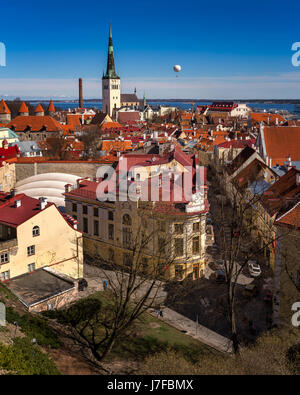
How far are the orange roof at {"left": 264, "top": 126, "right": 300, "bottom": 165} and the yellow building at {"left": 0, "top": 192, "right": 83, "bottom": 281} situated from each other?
83.0 feet

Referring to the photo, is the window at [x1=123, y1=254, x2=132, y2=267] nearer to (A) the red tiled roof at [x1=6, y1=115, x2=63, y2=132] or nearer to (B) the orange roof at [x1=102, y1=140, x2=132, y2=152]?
(B) the orange roof at [x1=102, y1=140, x2=132, y2=152]

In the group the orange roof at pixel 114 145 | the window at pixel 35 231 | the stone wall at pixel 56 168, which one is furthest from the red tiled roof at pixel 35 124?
the window at pixel 35 231

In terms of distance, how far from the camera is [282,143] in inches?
1747

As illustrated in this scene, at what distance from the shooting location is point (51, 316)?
2020 centimetres

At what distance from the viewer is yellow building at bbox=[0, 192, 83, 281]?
2281 centimetres

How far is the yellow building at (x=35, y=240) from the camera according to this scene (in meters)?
22.8

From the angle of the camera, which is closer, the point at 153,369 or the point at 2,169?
the point at 153,369

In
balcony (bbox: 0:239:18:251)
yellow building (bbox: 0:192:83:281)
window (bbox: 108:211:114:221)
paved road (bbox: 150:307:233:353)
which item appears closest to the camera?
paved road (bbox: 150:307:233:353)

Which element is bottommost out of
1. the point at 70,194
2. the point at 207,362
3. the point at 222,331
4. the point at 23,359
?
the point at 222,331

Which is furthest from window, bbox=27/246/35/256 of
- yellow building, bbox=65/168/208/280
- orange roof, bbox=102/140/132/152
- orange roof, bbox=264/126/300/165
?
orange roof, bbox=102/140/132/152

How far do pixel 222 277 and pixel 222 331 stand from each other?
19.7 ft
